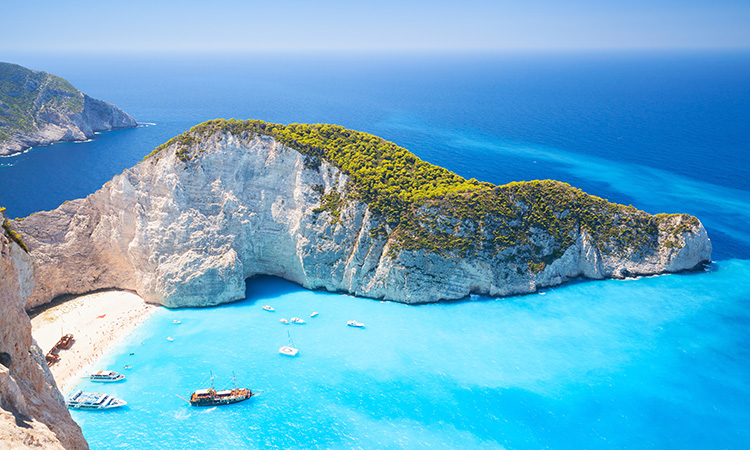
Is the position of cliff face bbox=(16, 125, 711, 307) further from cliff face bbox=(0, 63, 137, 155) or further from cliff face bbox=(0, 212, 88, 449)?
cliff face bbox=(0, 63, 137, 155)

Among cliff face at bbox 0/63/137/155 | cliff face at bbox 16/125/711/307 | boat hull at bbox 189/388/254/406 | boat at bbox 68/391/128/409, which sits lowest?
boat at bbox 68/391/128/409

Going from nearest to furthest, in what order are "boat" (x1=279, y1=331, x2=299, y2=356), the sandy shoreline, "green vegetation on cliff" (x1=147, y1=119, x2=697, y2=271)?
1. the sandy shoreline
2. "boat" (x1=279, y1=331, x2=299, y2=356)
3. "green vegetation on cliff" (x1=147, y1=119, x2=697, y2=271)

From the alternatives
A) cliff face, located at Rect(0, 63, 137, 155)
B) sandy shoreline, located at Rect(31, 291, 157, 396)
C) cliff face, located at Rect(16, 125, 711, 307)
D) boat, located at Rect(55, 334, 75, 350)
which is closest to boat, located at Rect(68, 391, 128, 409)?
sandy shoreline, located at Rect(31, 291, 157, 396)

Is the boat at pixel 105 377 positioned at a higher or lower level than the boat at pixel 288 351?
lower

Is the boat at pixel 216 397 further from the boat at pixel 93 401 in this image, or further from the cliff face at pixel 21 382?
the cliff face at pixel 21 382

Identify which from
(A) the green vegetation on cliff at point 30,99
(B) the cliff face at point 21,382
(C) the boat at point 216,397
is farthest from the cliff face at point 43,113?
(B) the cliff face at point 21,382

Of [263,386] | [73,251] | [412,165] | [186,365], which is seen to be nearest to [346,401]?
[263,386]
